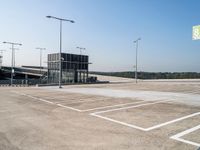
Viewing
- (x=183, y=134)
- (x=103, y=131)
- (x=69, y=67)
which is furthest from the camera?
(x=69, y=67)

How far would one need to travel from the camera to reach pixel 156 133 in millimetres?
6656

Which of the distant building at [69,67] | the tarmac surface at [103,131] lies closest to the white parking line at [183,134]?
the tarmac surface at [103,131]

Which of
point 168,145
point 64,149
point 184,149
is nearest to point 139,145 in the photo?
point 168,145

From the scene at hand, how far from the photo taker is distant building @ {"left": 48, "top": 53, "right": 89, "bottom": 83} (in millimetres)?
45031

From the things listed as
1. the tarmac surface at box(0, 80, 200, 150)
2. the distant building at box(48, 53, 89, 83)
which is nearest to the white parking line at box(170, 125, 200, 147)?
the tarmac surface at box(0, 80, 200, 150)

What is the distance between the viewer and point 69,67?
45.6 meters

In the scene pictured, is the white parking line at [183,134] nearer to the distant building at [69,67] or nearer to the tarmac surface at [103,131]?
the tarmac surface at [103,131]

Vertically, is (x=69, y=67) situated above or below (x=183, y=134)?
above

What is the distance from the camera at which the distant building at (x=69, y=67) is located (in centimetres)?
4503

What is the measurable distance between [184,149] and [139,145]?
3.54 ft

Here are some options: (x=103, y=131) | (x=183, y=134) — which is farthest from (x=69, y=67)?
(x=183, y=134)

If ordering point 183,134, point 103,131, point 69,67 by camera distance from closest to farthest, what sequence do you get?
1. point 183,134
2. point 103,131
3. point 69,67

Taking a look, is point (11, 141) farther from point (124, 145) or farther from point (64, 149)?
point (124, 145)

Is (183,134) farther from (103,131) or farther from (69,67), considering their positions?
(69,67)
